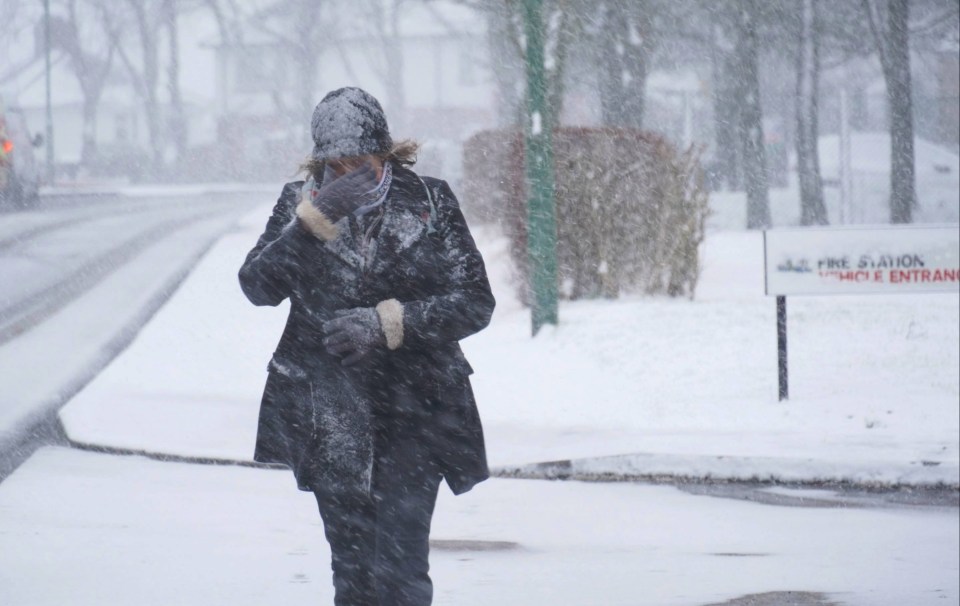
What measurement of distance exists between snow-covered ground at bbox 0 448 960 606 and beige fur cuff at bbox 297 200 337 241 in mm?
2092

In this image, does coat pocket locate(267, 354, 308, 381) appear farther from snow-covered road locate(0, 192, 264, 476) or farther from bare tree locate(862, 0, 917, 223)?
bare tree locate(862, 0, 917, 223)

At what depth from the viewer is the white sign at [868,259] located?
31.3 ft

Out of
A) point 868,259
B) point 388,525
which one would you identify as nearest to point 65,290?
point 868,259

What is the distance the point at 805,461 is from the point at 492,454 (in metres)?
1.88

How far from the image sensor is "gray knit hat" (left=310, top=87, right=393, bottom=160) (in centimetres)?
350

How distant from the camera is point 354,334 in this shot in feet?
11.4

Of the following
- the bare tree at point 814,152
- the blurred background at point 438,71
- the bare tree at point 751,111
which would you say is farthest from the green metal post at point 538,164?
the bare tree at point 814,152

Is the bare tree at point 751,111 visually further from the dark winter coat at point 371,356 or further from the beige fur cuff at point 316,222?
the beige fur cuff at point 316,222

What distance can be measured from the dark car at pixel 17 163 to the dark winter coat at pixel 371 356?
51.3 ft

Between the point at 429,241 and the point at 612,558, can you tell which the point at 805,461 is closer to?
the point at 612,558

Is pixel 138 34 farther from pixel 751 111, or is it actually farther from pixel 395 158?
pixel 395 158

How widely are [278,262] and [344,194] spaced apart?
251 millimetres

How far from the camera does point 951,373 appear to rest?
10.1 metres

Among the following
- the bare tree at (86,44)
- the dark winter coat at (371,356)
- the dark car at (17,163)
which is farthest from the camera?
the bare tree at (86,44)
